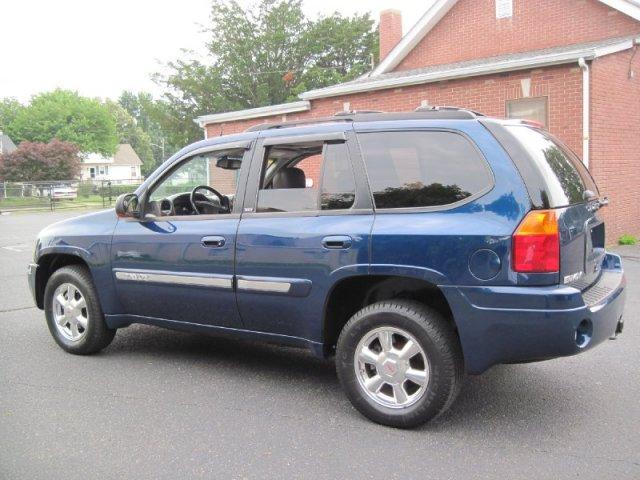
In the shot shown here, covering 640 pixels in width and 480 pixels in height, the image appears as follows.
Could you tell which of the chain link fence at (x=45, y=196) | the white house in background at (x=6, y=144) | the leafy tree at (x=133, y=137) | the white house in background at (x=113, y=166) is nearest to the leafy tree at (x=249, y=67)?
the chain link fence at (x=45, y=196)

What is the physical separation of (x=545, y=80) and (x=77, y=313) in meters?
10.1

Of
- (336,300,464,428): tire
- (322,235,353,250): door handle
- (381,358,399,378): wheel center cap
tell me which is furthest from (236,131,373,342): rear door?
(381,358,399,378): wheel center cap

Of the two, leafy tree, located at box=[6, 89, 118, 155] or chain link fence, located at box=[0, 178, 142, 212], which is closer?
chain link fence, located at box=[0, 178, 142, 212]

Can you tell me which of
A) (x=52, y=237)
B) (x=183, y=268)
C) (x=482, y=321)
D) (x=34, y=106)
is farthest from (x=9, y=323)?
(x=34, y=106)

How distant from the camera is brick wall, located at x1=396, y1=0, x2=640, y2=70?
48.1 ft

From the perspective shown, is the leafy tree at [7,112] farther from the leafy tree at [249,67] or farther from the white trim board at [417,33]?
the white trim board at [417,33]

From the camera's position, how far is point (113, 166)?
88438 mm

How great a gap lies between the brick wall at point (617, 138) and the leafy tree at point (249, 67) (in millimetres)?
20485

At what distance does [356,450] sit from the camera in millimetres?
3525

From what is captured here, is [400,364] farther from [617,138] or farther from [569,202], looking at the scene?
[617,138]

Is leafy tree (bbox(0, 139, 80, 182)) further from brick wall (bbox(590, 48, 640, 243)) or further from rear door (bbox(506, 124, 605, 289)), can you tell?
rear door (bbox(506, 124, 605, 289))

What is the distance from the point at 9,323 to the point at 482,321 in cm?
519

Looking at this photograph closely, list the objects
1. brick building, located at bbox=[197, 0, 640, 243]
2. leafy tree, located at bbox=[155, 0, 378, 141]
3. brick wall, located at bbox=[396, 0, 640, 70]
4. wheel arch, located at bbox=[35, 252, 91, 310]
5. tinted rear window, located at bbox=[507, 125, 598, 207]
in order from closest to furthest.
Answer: tinted rear window, located at bbox=[507, 125, 598, 207] < wheel arch, located at bbox=[35, 252, 91, 310] < brick building, located at bbox=[197, 0, 640, 243] < brick wall, located at bbox=[396, 0, 640, 70] < leafy tree, located at bbox=[155, 0, 378, 141]

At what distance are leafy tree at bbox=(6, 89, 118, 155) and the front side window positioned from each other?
65.3 meters
